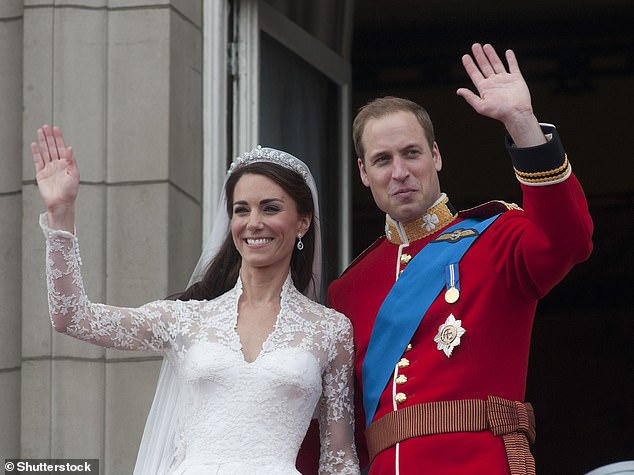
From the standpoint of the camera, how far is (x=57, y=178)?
163 inches

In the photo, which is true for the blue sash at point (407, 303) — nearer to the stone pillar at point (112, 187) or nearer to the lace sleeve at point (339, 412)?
the lace sleeve at point (339, 412)

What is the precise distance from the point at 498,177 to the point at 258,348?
18.0 feet

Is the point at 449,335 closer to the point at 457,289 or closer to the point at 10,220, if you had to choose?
the point at 457,289

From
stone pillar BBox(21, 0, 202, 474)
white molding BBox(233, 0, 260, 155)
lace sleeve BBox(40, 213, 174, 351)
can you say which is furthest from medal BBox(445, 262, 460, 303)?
white molding BBox(233, 0, 260, 155)

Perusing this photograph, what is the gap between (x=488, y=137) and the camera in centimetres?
948

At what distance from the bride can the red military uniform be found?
0.62 ft

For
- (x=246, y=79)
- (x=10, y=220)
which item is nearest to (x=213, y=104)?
(x=246, y=79)

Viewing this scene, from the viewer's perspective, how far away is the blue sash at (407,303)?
4.20 m

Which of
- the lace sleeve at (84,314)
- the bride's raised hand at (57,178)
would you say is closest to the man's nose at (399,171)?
the lace sleeve at (84,314)

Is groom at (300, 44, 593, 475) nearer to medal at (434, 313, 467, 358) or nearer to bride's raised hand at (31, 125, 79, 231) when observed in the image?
medal at (434, 313, 467, 358)

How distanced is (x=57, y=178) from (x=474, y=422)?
48.9 inches

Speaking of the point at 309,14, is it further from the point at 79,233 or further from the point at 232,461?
the point at 232,461

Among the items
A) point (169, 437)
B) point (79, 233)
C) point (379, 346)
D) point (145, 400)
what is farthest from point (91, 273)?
point (379, 346)

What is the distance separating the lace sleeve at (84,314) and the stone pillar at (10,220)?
1.47 m
